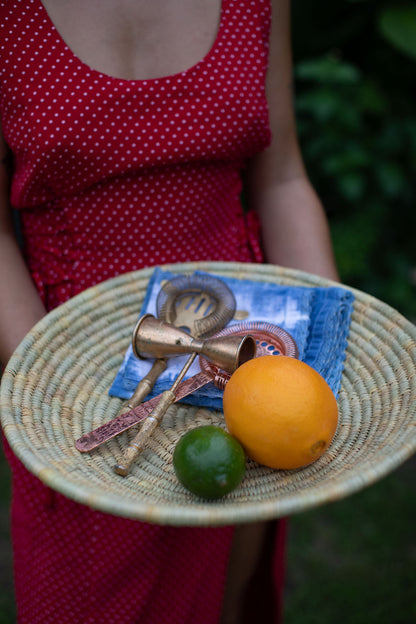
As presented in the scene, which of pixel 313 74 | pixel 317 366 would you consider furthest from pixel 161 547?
pixel 313 74

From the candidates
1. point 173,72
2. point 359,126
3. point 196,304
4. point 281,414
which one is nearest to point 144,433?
point 281,414

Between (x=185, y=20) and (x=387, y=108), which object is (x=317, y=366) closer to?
(x=185, y=20)

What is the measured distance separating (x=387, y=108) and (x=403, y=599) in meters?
2.13

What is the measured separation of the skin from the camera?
102cm

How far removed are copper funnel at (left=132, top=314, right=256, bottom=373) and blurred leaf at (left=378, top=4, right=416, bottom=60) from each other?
1910mm

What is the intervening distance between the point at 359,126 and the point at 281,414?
7.15 feet

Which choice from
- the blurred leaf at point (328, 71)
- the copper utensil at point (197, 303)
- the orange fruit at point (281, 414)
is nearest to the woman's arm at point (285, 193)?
the copper utensil at point (197, 303)

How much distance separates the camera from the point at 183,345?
960mm

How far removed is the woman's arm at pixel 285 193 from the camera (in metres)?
1.22

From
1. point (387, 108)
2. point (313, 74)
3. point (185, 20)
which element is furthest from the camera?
point (387, 108)

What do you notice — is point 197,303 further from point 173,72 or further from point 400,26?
point 400,26

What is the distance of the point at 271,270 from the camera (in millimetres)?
1182

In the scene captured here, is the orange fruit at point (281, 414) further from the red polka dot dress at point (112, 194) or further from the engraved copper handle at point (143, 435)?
the red polka dot dress at point (112, 194)

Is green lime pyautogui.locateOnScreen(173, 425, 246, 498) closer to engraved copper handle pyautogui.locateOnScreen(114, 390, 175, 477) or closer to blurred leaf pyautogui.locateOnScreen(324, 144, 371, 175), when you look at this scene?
engraved copper handle pyautogui.locateOnScreen(114, 390, 175, 477)
